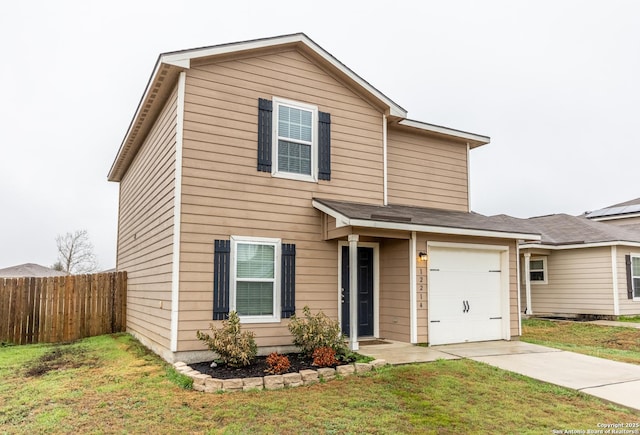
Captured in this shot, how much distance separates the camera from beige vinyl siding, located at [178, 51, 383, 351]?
7477 millimetres

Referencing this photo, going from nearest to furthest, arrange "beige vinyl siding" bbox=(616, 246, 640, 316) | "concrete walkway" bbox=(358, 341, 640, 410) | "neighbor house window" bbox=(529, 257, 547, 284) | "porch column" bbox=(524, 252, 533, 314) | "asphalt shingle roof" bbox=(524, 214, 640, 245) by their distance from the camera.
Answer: "concrete walkway" bbox=(358, 341, 640, 410)
"beige vinyl siding" bbox=(616, 246, 640, 316)
"asphalt shingle roof" bbox=(524, 214, 640, 245)
"porch column" bbox=(524, 252, 533, 314)
"neighbor house window" bbox=(529, 257, 547, 284)

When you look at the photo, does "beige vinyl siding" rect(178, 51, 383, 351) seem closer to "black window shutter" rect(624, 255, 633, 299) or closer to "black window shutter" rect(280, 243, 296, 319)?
"black window shutter" rect(280, 243, 296, 319)

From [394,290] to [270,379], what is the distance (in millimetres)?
3998

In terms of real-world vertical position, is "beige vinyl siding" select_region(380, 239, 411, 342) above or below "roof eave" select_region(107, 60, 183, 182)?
below

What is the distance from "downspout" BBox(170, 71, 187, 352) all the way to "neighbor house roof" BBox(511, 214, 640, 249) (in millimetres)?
12005

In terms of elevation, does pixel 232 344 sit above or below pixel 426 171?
below

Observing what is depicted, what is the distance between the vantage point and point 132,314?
1116 cm

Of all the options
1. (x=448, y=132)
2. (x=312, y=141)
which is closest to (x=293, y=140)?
(x=312, y=141)

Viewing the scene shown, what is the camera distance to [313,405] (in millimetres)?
5312

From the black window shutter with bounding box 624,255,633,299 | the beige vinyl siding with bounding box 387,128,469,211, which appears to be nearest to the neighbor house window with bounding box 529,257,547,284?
the black window shutter with bounding box 624,255,633,299

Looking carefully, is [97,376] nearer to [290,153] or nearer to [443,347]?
[290,153]

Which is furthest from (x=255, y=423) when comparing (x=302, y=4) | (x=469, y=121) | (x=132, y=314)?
(x=469, y=121)

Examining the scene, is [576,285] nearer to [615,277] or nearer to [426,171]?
[615,277]

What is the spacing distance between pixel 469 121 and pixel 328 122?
2299 cm
